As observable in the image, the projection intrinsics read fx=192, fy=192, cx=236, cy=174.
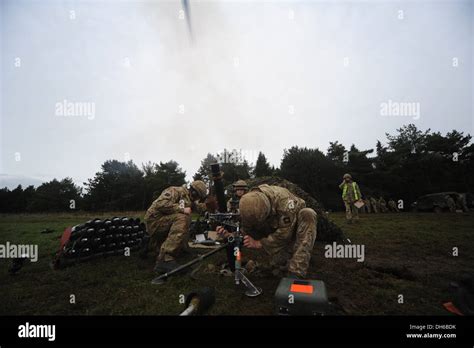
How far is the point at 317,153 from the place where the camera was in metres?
25.7

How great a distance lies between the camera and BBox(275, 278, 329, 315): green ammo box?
199cm

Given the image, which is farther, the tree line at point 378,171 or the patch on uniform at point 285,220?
the tree line at point 378,171

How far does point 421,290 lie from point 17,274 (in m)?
7.73

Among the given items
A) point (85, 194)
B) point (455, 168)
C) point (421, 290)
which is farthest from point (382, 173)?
point (85, 194)

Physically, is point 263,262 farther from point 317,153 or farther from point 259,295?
point 317,153

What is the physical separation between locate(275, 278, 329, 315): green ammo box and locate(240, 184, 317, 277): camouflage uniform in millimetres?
996

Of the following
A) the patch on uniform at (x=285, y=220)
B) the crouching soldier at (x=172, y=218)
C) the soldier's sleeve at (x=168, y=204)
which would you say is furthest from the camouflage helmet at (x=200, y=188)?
the patch on uniform at (x=285, y=220)

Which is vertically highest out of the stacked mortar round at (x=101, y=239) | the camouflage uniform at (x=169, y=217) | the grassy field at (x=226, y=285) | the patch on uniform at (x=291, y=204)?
the patch on uniform at (x=291, y=204)

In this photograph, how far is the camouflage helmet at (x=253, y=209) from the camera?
3.12 meters

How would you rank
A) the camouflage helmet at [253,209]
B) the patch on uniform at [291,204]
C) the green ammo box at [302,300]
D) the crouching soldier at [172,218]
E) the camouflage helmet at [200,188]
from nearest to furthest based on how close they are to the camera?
the green ammo box at [302,300], the camouflage helmet at [253,209], the patch on uniform at [291,204], the crouching soldier at [172,218], the camouflage helmet at [200,188]

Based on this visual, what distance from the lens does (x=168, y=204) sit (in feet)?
15.4

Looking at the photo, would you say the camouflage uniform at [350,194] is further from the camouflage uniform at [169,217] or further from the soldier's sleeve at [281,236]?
the camouflage uniform at [169,217]

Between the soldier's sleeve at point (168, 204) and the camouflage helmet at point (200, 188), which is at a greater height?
the camouflage helmet at point (200, 188)

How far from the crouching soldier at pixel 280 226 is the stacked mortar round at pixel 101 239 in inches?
133
